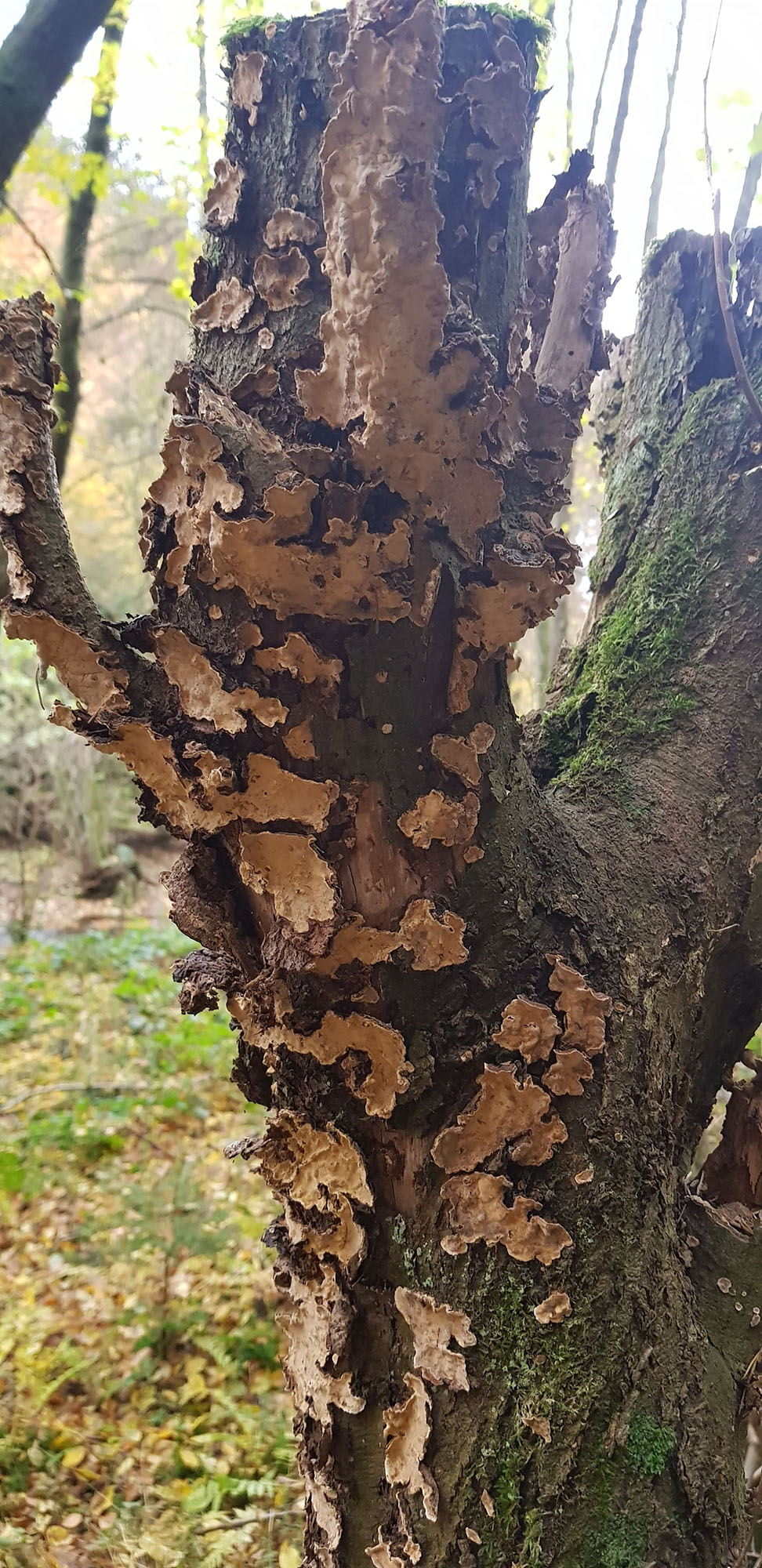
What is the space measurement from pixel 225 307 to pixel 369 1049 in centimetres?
112

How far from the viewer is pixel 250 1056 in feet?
4.26

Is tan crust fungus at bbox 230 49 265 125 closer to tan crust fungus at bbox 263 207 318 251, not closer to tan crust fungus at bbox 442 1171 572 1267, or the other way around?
tan crust fungus at bbox 263 207 318 251

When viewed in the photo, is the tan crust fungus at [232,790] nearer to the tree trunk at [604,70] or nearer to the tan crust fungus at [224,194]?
the tan crust fungus at [224,194]

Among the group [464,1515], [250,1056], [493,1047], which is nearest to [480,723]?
[493,1047]

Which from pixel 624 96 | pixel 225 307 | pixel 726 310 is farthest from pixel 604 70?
pixel 225 307

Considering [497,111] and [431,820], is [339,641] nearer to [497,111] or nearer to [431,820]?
[431,820]

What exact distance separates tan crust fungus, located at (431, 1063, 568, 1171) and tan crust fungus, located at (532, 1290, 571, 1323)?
0.18 m

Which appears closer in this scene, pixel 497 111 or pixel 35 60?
pixel 497 111

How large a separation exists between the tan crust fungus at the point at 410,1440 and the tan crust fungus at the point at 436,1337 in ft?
0.10

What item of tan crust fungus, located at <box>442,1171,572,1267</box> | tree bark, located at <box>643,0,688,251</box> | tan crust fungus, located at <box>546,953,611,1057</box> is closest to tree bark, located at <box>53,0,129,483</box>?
tree bark, located at <box>643,0,688,251</box>

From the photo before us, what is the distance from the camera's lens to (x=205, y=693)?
1.12 m

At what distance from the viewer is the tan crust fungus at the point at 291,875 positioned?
113 centimetres

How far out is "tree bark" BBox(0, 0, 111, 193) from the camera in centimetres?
259

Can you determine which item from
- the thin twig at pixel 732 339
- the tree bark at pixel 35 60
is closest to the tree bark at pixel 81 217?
the tree bark at pixel 35 60
